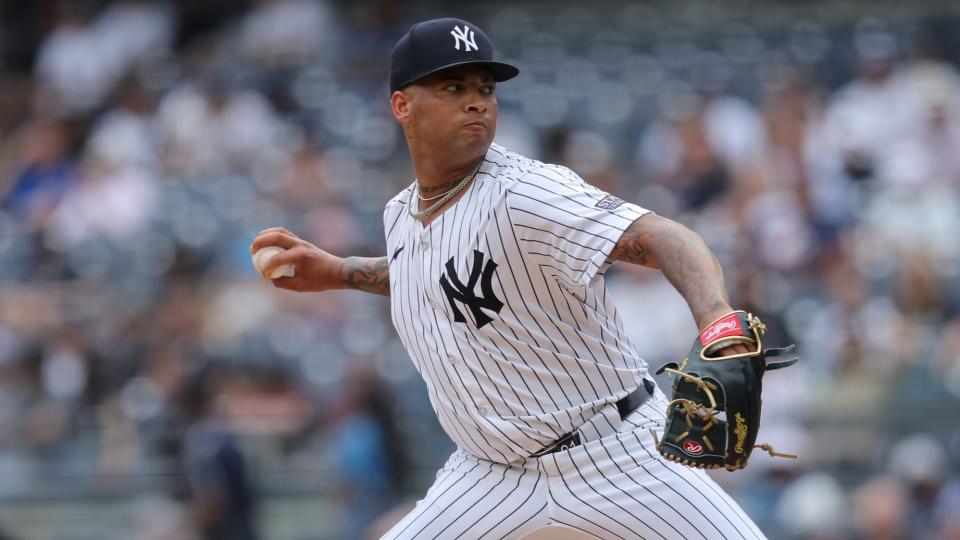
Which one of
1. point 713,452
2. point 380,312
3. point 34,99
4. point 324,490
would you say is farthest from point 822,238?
point 34,99

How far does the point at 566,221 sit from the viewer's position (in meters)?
3.58

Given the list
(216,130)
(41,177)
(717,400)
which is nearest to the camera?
(717,400)

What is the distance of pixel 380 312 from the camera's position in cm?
906

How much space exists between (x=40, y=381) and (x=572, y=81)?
497 centimetres

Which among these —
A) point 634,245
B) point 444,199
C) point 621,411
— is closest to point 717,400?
point 634,245

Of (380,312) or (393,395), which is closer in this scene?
(393,395)

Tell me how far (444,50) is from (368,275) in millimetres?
947

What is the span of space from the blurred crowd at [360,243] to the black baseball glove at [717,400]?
449 centimetres

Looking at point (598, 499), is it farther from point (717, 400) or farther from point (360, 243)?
point (360, 243)

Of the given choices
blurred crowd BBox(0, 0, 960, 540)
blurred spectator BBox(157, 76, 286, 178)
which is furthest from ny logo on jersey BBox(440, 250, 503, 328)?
blurred spectator BBox(157, 76, 286, 178)

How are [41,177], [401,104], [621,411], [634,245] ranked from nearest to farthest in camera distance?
[634,245]
[621,411]
[401,104]
[41,177]

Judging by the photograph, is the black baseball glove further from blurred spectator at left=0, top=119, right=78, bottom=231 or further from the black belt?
blurred spectator at left=0, top=119, right=78, bottom=231

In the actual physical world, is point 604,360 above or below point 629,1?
below

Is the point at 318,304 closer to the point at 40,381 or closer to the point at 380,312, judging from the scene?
the point at 380,312
